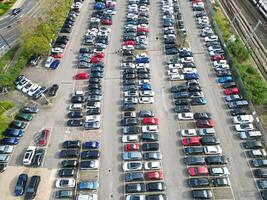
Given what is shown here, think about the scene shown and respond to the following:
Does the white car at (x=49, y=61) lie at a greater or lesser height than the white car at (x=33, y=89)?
greater

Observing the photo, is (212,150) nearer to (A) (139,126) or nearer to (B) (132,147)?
(A) (139,126)

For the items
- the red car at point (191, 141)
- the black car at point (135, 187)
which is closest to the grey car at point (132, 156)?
the black car at point (135, 187)

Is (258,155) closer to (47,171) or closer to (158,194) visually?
(158,194)

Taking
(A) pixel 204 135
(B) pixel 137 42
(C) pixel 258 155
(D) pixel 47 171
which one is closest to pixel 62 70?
(B) pixel 137 42

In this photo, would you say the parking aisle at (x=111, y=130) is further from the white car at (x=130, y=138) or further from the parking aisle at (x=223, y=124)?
the parking aisle at (x=223, y=124)

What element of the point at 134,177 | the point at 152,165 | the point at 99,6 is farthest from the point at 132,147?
the point at 99,6

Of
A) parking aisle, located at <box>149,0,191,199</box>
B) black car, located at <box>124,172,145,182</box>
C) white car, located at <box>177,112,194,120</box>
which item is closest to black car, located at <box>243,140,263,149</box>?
white car, located at <box>177,112,194,120</box>

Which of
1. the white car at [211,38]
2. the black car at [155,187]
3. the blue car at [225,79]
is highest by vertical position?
the white car at [211,38]
